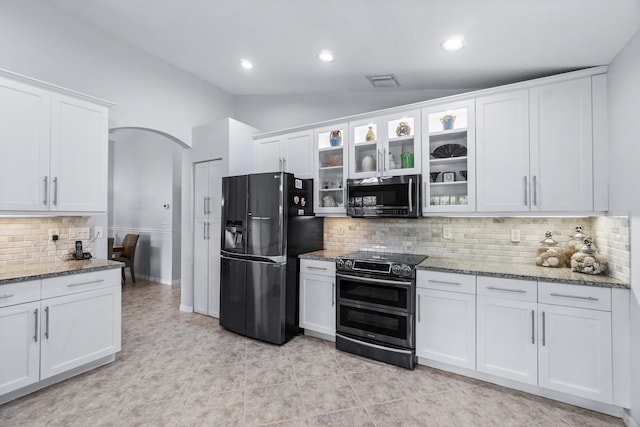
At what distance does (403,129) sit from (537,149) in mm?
1157

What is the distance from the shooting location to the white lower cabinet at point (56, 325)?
6.86ft

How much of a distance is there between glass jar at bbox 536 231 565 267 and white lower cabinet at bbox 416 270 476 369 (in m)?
0.68

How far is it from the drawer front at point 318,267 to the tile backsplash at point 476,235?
59cm

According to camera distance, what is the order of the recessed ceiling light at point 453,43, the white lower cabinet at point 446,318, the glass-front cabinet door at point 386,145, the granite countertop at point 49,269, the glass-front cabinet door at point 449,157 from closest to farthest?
the granite countertop at point 49,269
the recessed ceiling light at point 453,43
the white lower cabinet at point 446,318
the glass-front cabinet door at point 449,157
the glass-front cabinet door at point 386,145

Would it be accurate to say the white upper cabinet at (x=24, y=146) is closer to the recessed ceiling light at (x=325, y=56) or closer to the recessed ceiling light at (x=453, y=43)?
the recessed ceiling light at (x=325, y=56)

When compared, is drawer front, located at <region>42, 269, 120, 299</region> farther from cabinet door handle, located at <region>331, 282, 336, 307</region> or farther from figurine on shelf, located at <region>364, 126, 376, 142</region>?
figurine on shelf, located at <region>364, 126, 376, 142</region>

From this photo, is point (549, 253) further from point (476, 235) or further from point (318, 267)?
point (318, 267)

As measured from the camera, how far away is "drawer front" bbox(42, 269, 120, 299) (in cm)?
228

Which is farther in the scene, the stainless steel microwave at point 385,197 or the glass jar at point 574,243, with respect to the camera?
the stainless steel microwave at point 385,197

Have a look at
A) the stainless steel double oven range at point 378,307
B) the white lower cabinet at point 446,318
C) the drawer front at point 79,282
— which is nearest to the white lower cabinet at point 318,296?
the stainless steel double oven range at point 378,307

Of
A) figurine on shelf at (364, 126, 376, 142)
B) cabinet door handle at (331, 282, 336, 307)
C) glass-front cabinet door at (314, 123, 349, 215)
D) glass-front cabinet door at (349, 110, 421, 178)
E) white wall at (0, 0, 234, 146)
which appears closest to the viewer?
white wall at (0, 0, 234, 146)

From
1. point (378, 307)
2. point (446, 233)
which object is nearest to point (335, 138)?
point (446, 233)

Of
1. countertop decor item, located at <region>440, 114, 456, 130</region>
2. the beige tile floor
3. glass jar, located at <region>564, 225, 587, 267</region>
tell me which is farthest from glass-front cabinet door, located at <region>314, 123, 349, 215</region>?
glass jar, located at <region>564, 225, 587, 267</region>

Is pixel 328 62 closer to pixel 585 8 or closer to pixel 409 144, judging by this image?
pixel 409 144
